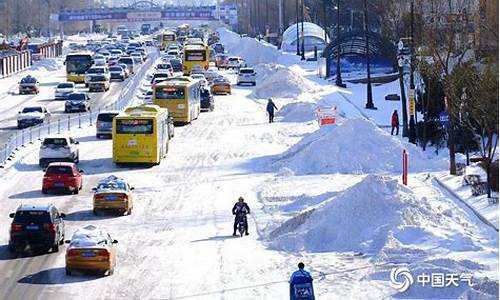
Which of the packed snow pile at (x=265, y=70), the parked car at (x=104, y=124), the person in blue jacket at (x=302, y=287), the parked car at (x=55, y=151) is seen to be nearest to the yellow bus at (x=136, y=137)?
the parked car at (x=55, y=151)

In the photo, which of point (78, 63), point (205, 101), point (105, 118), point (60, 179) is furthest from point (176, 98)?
point (78, 63)

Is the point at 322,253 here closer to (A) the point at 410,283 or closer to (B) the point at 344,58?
(A) the point at 410,283

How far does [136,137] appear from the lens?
160 feet

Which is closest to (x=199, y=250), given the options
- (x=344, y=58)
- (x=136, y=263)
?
(x=136, y=263)

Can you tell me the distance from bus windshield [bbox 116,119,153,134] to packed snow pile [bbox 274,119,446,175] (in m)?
5.66

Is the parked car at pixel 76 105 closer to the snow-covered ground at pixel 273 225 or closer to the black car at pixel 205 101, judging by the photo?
the black car at pixel 205 101

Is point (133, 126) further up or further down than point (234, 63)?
further down

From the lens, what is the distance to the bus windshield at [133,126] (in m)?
48.3

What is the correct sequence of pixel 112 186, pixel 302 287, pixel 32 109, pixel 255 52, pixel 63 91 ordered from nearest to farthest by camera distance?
pixel 302 287
pixel 112 186
pixel 32 109
pixel 63 91
pixel 255 52

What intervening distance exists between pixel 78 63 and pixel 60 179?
59.5 metres

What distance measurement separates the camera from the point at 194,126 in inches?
2566

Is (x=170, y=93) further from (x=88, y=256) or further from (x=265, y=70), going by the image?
(x=265, y=70)

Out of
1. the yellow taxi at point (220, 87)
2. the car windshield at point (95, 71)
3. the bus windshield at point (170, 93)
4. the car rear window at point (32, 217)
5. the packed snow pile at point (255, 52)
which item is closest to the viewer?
the car rear window at point (32, 217)

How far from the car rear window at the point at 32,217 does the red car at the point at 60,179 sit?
1034 centimetres
